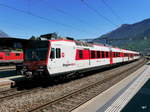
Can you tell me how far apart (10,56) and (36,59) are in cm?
2178

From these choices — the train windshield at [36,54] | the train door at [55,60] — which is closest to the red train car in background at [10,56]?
the train windshield at [36,54]

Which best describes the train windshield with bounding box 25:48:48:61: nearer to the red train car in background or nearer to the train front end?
the train front end

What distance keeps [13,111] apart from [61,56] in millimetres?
5446

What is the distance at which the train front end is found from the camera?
1004 centimetres

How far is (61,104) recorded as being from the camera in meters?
7.25

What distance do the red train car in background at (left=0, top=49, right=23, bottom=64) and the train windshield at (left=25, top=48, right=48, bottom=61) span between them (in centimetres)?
1971

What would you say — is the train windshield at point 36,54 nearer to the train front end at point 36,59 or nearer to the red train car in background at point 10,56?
the train front end at point 36,59

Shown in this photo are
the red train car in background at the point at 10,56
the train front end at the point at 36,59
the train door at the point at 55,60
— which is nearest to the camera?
the train front end at the point at 36,59

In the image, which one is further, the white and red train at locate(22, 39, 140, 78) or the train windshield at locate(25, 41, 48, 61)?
the train windshield at locate(25, 41, 48, 61)

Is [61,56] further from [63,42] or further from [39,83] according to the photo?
[39,83]

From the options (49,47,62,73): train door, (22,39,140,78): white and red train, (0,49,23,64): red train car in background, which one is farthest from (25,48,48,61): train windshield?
(0,49,23,64): red train car in background

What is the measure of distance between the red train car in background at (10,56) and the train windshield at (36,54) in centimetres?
1971

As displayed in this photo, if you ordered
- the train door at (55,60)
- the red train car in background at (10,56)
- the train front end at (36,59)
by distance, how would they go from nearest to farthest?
the train front end at (36,59), the train door at (55,60), the red train car in background at (10,56)

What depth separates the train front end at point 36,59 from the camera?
10039mm
